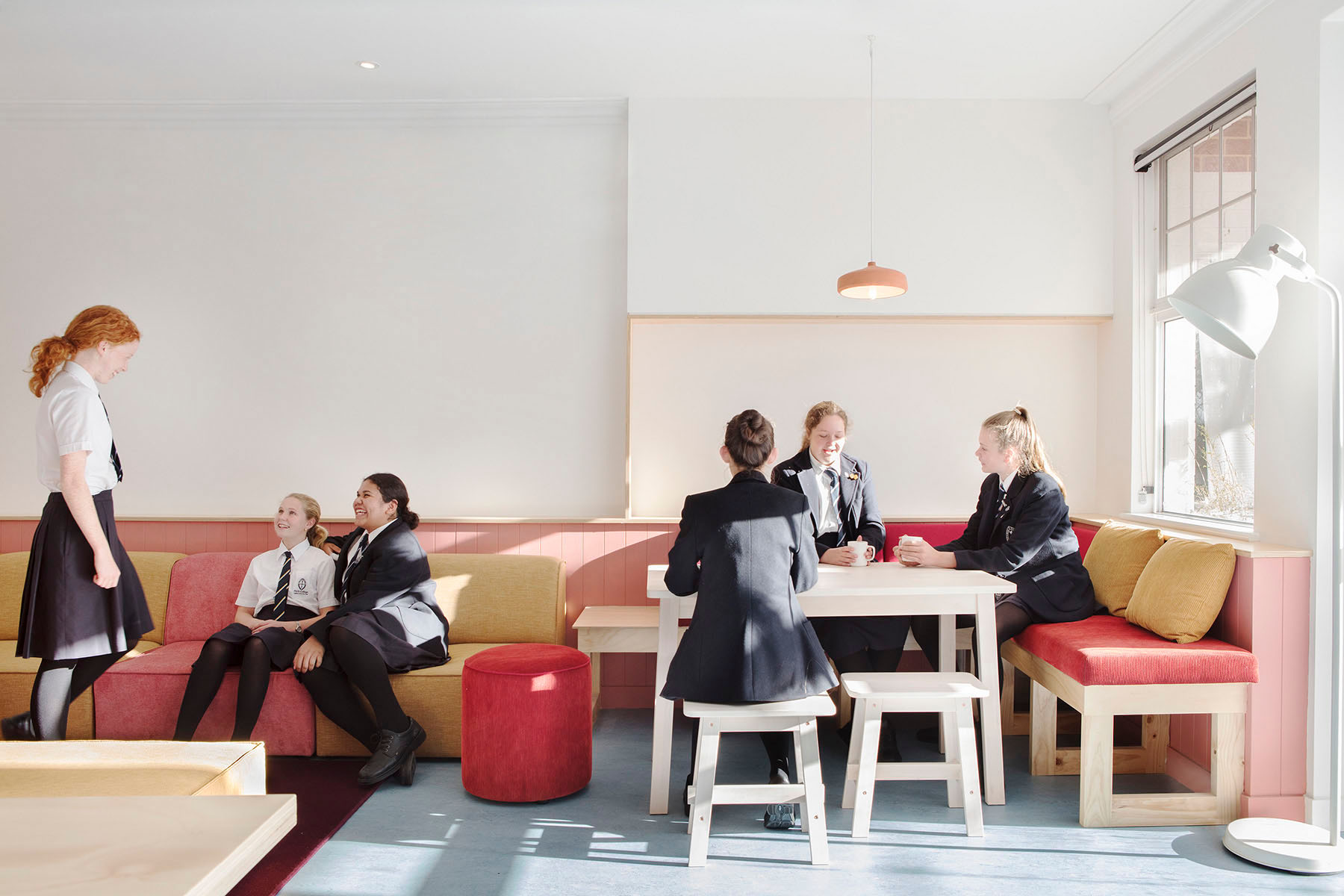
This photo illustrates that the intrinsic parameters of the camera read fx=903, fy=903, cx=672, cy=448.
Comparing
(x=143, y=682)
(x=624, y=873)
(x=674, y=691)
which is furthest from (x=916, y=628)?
Answer: (x=143, y=682)

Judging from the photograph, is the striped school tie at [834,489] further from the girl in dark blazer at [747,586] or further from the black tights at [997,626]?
the girl in dark blazer at [747,586]

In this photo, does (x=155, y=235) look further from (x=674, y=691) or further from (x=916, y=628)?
(x=916, y=628)

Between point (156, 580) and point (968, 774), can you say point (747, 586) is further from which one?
point (156, 580)

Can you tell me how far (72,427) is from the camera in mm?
2830

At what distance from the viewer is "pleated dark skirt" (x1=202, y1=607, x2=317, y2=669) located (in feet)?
11.6

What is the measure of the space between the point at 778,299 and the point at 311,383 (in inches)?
95.8

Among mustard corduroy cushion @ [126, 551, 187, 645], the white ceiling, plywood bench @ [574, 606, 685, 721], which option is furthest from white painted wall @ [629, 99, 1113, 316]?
mustard corduroy cushion @ [126, 551, 187, 645]

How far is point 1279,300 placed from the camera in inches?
128

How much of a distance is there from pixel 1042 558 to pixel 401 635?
8.33ft

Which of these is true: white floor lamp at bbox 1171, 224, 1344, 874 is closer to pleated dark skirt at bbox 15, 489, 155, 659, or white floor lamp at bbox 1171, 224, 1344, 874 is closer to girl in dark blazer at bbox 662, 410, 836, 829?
girl in dark blazer at bbox 662, 410, 836, 829

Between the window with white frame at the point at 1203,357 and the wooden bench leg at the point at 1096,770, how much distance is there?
4.14ft

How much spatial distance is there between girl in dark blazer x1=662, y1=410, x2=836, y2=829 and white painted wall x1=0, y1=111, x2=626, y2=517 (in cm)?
192

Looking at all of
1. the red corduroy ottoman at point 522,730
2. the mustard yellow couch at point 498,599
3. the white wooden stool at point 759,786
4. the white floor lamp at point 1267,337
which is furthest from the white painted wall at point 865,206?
the white wooden stool at point 759,786

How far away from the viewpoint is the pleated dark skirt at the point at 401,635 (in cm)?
349
